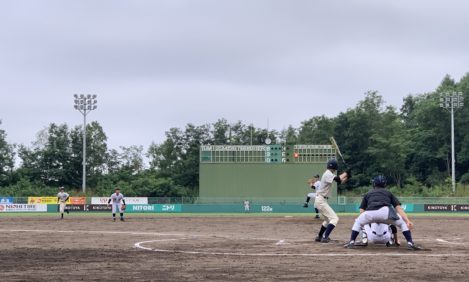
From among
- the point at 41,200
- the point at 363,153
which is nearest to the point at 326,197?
the point at 41,200

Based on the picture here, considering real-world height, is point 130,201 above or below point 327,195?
below

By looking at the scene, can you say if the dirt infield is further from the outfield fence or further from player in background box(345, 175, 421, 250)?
the outfield fence

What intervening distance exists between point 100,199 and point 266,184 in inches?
560

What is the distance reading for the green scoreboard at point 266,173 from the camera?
5669 cm

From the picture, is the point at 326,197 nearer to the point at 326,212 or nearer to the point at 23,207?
the point at 326,212

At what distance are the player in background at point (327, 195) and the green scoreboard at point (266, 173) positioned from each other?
1535 inches

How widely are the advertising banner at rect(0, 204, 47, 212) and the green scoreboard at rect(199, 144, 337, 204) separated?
521 inches

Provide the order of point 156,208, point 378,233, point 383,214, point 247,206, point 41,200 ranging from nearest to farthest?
point 383,214
point 378,233
point 247,206
point 156,208
point 41,200

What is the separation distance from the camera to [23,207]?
56625 millimetres

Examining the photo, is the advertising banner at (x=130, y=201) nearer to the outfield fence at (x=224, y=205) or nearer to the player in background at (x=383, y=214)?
the outfield fence at (x=224, y=205)

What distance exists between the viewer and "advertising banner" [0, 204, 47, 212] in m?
56.0

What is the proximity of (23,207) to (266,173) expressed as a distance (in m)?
20.4

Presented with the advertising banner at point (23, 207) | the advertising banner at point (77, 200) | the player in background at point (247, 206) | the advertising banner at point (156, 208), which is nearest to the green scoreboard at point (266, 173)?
the player in background at point (247, 206)

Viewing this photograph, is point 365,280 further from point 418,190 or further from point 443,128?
point 443,128
